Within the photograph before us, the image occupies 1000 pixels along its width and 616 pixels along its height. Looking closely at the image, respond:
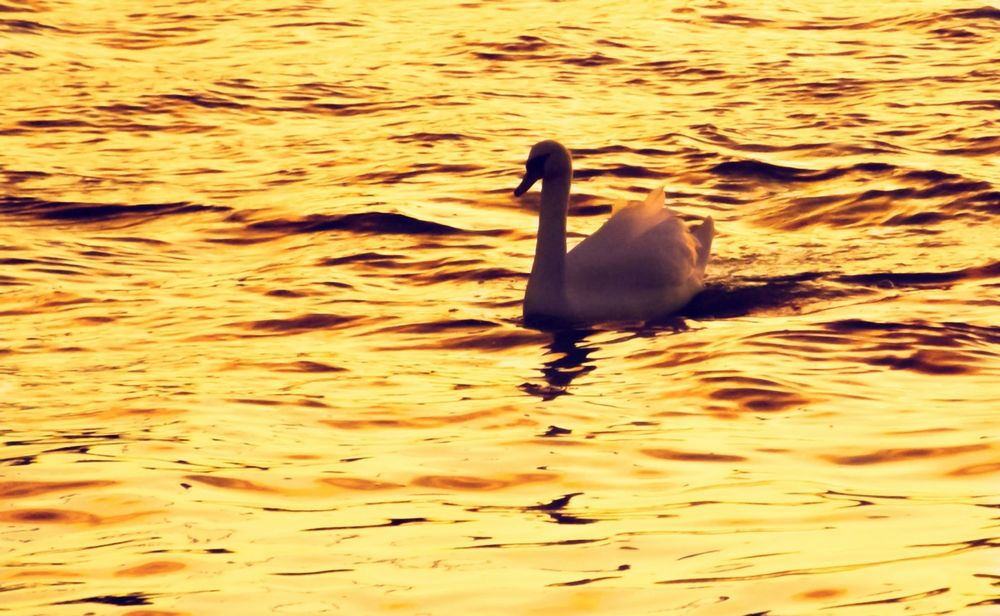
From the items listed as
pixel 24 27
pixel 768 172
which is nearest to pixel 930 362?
pixel 768 172

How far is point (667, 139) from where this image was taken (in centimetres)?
1859

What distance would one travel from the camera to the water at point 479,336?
6.04m

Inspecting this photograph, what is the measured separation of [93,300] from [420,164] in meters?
5.67

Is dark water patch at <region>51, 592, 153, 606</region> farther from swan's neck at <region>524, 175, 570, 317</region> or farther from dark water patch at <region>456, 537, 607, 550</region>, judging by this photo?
swan's neck at <region>524, 175, 570, 317</region>

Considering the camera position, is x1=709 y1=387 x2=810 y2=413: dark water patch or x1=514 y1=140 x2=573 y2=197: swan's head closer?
x1=709 y1=387 x2=810 y2=413: dark water patch

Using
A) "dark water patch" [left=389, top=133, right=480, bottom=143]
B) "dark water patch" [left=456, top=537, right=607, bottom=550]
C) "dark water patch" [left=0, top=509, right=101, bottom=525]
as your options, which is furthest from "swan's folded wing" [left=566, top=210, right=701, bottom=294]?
"dark water patch" [left=389, top=133, right=480, bottom=143]

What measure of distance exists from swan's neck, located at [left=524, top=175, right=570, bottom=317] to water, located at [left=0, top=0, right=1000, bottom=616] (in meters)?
0.24

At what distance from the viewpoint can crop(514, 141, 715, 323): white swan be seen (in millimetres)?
11547

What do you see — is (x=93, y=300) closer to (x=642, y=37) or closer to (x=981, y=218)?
(x=981, y=218)

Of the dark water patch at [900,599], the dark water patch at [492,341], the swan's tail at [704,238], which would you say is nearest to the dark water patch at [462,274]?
the swan's tail at [704,238]

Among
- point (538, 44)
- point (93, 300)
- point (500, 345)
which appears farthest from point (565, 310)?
point (538, 44)

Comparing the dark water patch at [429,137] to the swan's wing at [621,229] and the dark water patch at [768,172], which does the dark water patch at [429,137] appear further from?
the swan's wing at [621,229]

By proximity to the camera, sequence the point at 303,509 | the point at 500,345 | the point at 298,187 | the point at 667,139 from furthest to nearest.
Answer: the point at 667,139 < the point at 298,187 < the point at 500,345 < the point at 303,509

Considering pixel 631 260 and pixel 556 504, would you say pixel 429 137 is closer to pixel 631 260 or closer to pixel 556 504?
pixel 631 260
